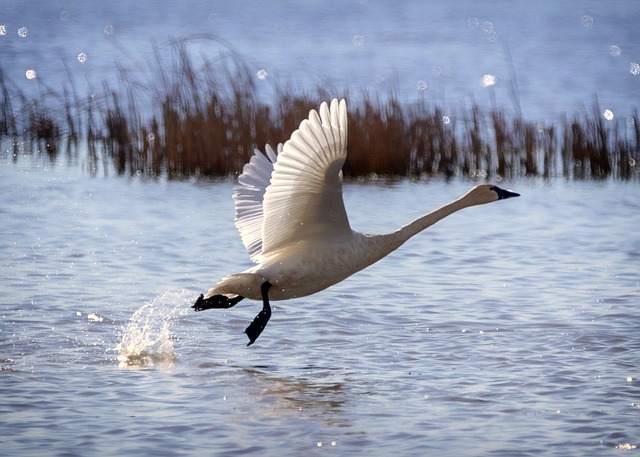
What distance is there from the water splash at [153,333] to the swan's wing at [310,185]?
0.93 m

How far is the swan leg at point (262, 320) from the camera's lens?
7883 millimetres

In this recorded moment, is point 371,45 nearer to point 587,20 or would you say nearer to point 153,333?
point 587,20

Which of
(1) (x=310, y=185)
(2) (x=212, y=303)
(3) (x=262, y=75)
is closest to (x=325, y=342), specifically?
(2) (x=212, y=303)

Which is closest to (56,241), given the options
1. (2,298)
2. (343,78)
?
(2,298)

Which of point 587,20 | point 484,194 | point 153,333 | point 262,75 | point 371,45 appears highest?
point 587,20

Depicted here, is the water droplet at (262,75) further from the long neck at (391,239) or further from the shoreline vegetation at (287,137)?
the long neck at (391,239)

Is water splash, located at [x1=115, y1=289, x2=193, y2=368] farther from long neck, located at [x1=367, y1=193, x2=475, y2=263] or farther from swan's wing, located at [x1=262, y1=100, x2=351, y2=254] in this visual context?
long neck, located at [x1=367, y1=193, x2=475, y2=263]

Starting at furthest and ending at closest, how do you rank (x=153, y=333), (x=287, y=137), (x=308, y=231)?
1. (x=287, y=137)
2. (x=153, y=333)
3. (x=308, y=231)

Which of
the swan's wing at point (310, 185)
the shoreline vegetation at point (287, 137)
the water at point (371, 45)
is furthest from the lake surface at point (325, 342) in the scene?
the water at point (371, 45)

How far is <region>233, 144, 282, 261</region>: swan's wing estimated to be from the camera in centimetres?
871

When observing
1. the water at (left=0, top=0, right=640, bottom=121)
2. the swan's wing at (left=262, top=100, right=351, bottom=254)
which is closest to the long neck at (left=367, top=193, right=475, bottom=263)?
the swan's wing at (left=262, top=100, right=351, bottom=254)

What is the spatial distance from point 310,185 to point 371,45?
34602 mm

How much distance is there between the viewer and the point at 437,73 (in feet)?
111

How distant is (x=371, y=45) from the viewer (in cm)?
4153
